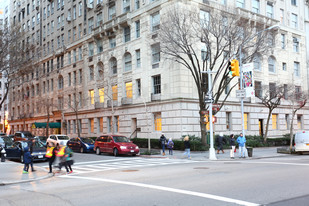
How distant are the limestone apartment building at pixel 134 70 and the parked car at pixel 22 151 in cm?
879

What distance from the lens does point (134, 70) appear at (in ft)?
117

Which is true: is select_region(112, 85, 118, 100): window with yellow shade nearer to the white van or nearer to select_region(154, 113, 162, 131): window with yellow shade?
select_region(154, 113, 162, 131): window with yellow shade

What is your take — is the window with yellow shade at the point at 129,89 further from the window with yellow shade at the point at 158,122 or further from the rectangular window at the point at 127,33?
the rectangular window at the point at 127,33

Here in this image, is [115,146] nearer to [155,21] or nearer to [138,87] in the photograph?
[138,87]

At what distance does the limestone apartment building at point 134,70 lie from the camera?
31.7m

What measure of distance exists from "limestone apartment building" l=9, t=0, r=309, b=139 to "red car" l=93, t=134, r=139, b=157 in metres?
2.21

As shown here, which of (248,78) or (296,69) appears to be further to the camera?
(296,69)

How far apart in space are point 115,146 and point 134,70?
12.7 meters

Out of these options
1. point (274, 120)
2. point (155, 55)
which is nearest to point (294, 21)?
point (274, 120)

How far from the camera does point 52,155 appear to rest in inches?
607

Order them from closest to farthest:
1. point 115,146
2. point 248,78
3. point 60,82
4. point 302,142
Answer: point 248,78 → point 302,142 → point 115,146 → point 60,82

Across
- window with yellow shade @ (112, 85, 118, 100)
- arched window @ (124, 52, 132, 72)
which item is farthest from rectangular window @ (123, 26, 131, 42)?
window with yellow shade @ (112, 85, 118, 100)

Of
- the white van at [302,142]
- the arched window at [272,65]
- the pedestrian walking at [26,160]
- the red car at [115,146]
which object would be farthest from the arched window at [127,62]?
the pedestrian walking at [26,160]

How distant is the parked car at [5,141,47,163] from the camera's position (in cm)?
2121
